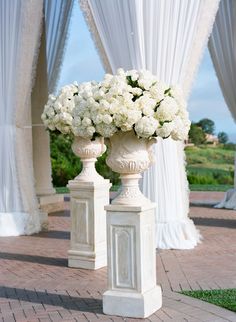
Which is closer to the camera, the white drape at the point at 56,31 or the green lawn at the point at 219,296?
the green lawn at the point at 219,296

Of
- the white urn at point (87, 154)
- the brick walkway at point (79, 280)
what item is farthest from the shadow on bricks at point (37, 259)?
the white urn at point (87, 154)

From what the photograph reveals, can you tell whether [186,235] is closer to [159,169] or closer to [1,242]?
[159,169]

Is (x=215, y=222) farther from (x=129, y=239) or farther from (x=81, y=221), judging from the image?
(x=129, y=239)

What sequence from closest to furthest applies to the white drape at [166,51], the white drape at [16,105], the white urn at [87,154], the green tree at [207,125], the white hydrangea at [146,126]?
the white hydrangea at [146,126] → the white urn at [87,154] → the white drape at [166,51] → the white drape at [16,105] → the green tree at [207,125]

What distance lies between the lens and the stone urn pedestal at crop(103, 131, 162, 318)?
4422 millimetres

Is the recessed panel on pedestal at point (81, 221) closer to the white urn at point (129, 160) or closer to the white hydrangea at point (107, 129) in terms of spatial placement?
the white urn at point (129, 160)

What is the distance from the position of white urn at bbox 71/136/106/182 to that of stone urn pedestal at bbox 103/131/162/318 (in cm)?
164

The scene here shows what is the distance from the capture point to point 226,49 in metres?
9.75

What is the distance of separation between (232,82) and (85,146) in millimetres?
4548

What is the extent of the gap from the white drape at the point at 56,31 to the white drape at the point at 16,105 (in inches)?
82.9

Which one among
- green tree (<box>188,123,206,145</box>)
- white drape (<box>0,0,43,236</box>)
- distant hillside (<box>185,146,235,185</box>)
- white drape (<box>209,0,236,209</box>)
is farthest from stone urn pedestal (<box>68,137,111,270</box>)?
green tree (<box>188,123,206,145</box>)

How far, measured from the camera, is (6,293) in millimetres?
5184

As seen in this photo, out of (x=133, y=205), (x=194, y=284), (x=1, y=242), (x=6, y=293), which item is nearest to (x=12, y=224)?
(x=1, y=242)

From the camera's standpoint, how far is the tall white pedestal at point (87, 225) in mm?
6035
